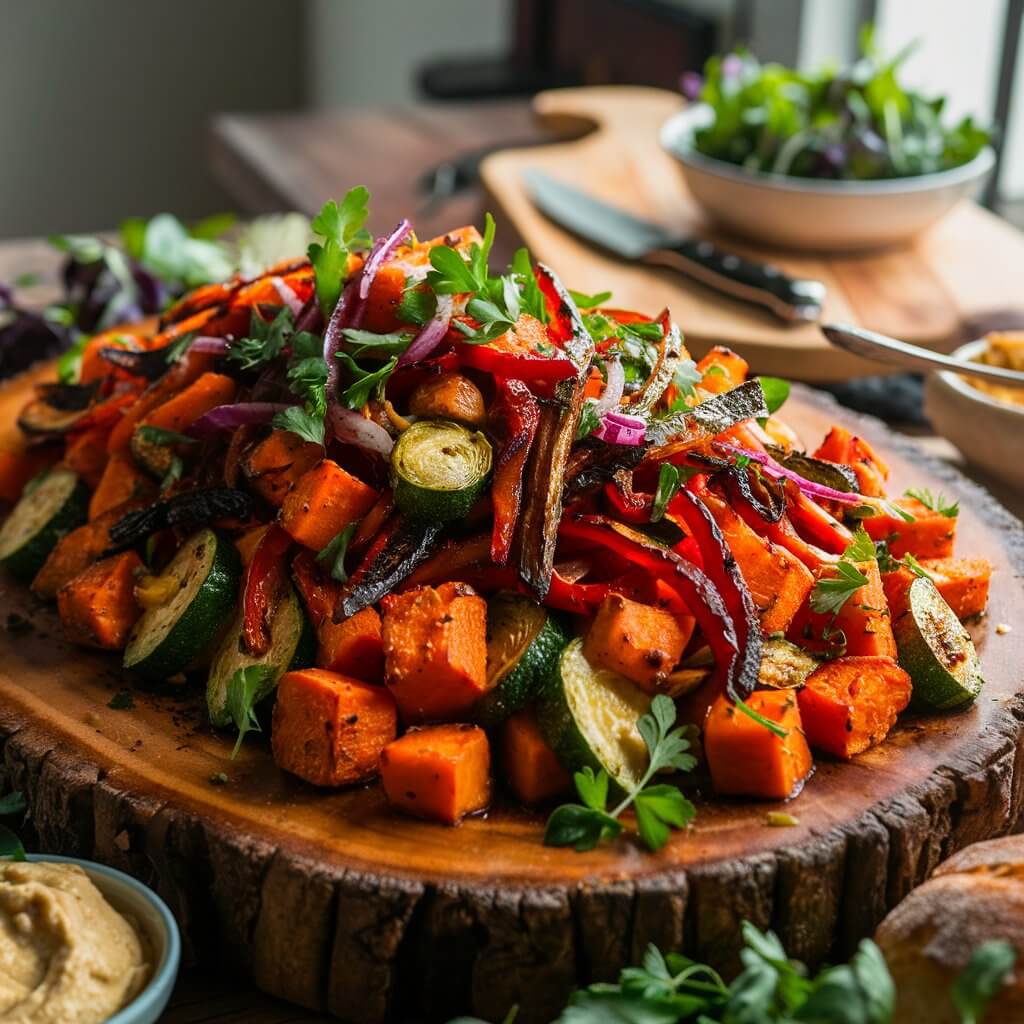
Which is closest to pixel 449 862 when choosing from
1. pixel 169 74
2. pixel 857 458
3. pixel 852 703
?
pixel 852 703

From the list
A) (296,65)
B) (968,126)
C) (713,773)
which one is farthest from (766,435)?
(296,65)

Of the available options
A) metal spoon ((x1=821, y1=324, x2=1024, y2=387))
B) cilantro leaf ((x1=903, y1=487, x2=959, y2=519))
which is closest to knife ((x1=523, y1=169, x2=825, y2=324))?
metal spoon ((x1=821, y1=324, x2=1024, y2=387))

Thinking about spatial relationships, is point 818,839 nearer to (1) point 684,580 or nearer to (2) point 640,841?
(2) point 640,841

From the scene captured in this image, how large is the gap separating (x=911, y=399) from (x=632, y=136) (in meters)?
2.23

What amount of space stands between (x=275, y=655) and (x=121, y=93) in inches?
410

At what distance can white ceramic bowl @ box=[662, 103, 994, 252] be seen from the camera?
482cm

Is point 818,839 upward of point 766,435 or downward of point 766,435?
downward

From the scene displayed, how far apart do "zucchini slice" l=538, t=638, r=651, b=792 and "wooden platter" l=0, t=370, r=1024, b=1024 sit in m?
0.12

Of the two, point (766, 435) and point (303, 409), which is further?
point (766, 435)

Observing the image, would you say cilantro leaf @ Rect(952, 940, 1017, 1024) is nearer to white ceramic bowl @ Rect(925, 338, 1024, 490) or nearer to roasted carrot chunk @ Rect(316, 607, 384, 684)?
roasted carrot chunk @ Rect(316, 607, 384, 684)

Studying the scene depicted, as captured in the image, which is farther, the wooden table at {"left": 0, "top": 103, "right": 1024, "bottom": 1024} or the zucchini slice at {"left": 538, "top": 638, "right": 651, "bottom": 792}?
the wooden table at {"left": 0, "top": 103, "right": 1024, "bottom": 1024}

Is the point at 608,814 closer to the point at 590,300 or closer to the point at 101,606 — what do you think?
the point at 101,606

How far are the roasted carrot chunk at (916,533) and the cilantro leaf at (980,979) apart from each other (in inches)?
46.5

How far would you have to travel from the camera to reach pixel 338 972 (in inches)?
85.7
